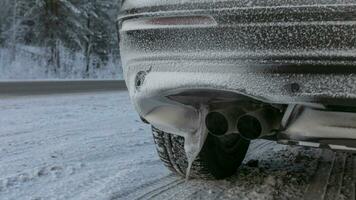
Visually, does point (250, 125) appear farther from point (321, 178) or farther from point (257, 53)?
point (321, 178)

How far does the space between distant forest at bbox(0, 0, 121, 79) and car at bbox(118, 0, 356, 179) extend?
21.2m

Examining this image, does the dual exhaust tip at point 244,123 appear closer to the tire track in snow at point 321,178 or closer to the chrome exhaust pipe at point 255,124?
the chrome exhaust pipe at point 255,124

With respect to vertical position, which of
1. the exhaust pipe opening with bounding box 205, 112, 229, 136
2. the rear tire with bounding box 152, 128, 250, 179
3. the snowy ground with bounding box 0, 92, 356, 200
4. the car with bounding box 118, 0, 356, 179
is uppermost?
the car with bounding box 118, 0, 356, 179

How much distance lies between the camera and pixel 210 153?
11.7ft

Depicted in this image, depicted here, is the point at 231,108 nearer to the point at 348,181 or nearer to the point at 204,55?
the point at 204,55

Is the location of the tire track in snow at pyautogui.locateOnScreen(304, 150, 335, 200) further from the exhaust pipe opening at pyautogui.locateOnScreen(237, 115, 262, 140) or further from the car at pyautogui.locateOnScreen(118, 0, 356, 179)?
the exhaust pipe opening at pyautogui.locateOnScreen(237, 115, 262, 140)

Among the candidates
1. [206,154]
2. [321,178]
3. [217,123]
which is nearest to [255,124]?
[217,123]

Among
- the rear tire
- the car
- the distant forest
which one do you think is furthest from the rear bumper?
the distant forest

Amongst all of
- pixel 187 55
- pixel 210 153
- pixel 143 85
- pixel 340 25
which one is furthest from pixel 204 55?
pixel 210 153

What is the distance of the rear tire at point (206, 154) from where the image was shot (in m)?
3.53

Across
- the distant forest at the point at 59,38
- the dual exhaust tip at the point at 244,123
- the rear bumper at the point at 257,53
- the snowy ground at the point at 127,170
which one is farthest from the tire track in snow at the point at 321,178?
the distant forest at the point at 59,38

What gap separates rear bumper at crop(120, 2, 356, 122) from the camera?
86.7 inches

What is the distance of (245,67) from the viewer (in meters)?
2.38

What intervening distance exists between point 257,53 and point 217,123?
2.17ft
